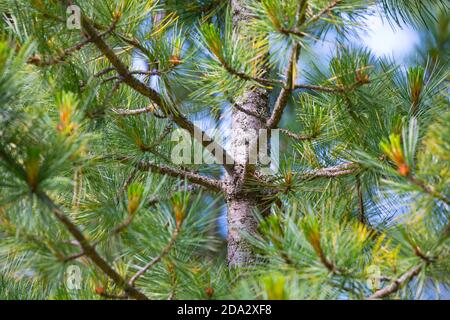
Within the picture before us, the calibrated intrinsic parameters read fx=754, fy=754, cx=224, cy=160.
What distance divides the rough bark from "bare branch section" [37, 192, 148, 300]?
0.51 metres

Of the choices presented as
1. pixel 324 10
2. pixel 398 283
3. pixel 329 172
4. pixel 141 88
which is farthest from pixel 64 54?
pixel 398 283

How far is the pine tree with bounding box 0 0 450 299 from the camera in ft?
4.09

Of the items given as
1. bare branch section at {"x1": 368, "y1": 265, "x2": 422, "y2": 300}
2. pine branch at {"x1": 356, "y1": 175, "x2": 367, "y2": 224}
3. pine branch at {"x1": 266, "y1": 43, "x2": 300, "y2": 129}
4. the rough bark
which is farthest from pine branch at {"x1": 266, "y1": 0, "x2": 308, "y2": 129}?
bare branch section at {"x1": 368, "y1": 265, "x2": 422, "y2": 300}

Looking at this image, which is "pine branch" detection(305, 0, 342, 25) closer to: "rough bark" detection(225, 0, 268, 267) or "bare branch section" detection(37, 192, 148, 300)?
"rough bark" detection(225, 0, 268, 267)

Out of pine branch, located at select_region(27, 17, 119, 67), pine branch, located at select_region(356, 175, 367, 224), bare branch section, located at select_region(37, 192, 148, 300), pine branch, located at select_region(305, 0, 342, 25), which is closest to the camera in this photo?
bare branch section, located at select_region(37, 192, 148, 300)

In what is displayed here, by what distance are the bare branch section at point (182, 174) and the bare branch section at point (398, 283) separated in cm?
63

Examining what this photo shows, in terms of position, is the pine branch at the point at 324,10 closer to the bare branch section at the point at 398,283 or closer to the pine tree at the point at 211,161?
the pine tree at the point at 211,161

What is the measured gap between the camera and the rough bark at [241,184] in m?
1.84

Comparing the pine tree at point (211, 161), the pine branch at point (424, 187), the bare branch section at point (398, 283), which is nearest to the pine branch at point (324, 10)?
the pine tree at point (211, 161)

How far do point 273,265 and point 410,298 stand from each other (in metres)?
0.25
